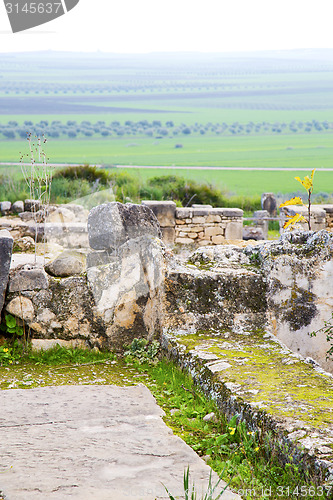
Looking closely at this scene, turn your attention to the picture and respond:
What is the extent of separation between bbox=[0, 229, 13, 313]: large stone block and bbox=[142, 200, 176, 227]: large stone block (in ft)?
27.9

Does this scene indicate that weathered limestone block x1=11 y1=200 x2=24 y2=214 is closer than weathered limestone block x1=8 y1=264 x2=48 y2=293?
No

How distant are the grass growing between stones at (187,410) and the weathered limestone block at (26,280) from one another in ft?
1.79

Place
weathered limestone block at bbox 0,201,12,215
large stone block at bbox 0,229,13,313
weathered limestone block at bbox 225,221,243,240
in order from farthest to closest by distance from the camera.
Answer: weathered limestone block at bbox 0,201,12,215, weathered limestone block at bbox 225,221,243,240, large stone block at bbox 0,229,13,313

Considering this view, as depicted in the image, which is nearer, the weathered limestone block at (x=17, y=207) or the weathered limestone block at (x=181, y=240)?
the weathered limestone block at (x=181, y=240)

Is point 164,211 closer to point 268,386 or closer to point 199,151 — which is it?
point 268,386

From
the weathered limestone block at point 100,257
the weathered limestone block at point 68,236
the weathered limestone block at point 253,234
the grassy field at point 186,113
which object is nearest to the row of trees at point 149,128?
the grassy field at point 186,113

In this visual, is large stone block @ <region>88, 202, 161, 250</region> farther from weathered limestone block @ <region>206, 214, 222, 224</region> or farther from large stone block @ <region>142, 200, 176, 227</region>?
weathered limestone block @ <region>206, 214, 222, 224</region>

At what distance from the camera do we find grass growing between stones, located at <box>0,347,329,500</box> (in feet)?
9.06

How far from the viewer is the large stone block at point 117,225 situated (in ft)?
16.4

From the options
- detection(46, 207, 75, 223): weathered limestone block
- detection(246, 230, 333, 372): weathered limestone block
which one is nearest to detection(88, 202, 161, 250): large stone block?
detection(246, 230, 333, 372): weathered limestone block

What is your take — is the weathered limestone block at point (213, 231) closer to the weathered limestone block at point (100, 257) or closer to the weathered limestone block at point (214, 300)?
the weathered limestone block at point (100, 257)

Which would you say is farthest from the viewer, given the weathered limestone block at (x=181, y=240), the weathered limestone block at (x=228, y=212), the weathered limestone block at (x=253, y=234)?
the weathered limestone block at (x=253, y=234)

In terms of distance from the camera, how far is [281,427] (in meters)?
2.97

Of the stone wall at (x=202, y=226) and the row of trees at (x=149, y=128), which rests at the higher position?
the row of trees at (x=149, y=128)
